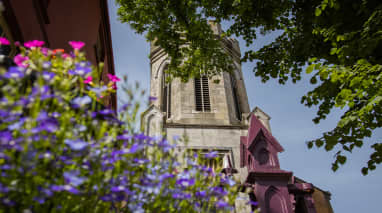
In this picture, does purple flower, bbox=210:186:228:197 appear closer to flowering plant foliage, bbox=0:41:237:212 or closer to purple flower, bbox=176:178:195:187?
flowering plant foliage, bbox=0:41:237:212

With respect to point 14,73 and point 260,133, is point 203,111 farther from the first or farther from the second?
point 14,73

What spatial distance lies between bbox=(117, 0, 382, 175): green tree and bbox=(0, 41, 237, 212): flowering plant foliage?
4.11 metres

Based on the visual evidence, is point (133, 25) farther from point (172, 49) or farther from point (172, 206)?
point (172, 206)

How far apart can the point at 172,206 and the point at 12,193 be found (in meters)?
1.06

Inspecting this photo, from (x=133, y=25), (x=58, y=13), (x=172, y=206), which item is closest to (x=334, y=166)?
(x=172, y=206)

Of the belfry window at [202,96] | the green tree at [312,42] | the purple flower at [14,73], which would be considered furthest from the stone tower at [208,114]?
the purple flower at [14,73]

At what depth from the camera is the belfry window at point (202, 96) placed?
18688 millimetres

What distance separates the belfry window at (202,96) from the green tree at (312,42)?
9748 millimetres

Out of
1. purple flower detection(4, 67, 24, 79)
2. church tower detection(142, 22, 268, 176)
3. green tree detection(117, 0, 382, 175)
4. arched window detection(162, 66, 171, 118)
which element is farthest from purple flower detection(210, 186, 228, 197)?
arched window detection(162, 66, 171, 118)

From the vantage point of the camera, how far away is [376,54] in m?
5.88

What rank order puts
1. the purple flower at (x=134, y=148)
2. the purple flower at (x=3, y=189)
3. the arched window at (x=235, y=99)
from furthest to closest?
the arched window at (x=235, y=99)
the purple flower at (x=134, y=148)
the purple flower at (x=3, y=189)

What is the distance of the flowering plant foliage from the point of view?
1.22 meters

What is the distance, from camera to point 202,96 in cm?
1919

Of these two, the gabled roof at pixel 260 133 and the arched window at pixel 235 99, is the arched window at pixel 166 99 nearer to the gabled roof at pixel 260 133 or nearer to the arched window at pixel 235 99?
the arched window at pixel 235 99
